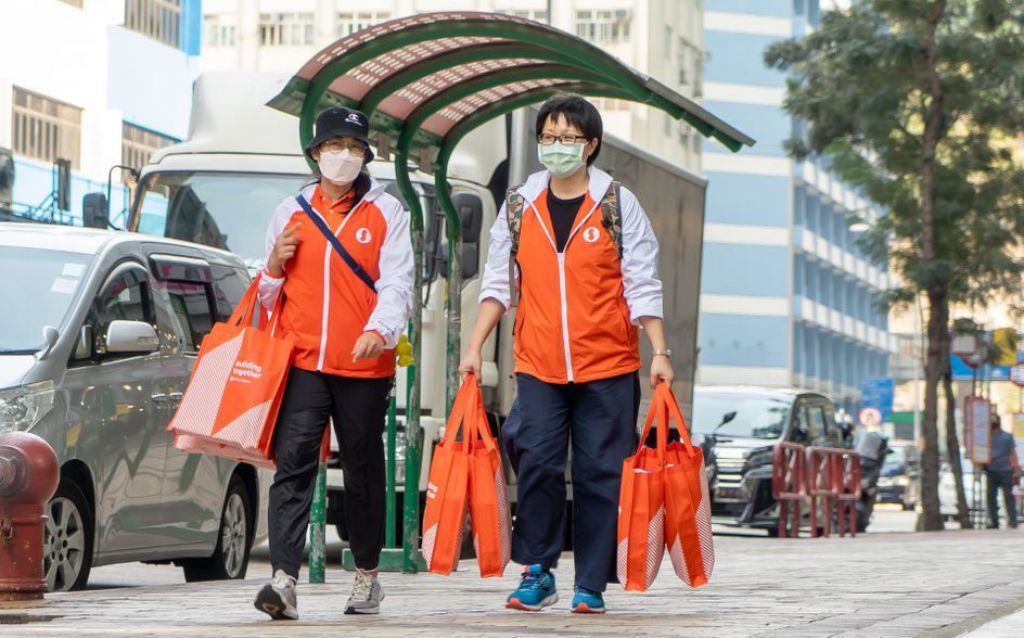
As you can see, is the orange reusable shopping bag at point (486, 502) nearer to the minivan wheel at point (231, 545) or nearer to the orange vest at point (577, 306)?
the orange vest at point (577, 306)

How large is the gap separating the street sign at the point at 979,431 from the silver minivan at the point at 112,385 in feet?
73.6

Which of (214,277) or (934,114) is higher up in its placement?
(934,114)

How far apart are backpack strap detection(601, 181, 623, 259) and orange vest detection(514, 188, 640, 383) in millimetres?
22

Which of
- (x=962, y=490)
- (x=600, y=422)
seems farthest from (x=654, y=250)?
(x=962, y=490)

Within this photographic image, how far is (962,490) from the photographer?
31359 millimetres

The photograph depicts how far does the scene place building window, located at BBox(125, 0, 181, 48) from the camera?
141ft

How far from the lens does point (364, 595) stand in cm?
827

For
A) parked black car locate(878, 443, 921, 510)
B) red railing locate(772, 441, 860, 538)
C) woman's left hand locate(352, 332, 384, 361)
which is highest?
woman's left hand locate(352, 332, 384, 361)

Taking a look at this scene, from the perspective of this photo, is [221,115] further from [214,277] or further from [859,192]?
[859,192]

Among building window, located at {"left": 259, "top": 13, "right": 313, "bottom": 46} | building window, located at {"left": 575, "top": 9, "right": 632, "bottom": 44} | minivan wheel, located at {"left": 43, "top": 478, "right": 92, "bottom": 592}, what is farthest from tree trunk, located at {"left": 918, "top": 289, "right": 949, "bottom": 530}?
building window, located at {"left": 259, "top": 13, "right": 313, "bottom": 46}

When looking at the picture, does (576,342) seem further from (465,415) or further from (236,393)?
(236,393)

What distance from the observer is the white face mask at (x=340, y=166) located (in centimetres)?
829

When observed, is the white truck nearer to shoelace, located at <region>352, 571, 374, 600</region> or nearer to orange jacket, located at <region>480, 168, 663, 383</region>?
orange jacket, located at <region>480, 168, 663, 383</region>

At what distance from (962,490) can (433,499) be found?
24.1 meters
